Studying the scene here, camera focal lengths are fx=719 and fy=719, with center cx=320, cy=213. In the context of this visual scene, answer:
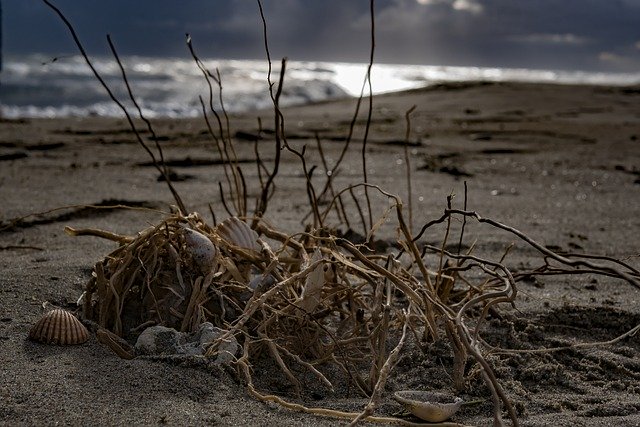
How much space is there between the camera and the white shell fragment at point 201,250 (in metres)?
1.92

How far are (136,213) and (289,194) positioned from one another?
989mm

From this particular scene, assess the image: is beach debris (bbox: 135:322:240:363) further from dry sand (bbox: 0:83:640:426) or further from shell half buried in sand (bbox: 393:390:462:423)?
shell half buried in sand (bbox: 393:390:462:423)

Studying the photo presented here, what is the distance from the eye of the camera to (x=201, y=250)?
6.29 feet

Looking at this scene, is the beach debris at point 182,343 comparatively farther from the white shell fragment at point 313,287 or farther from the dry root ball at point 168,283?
the white shell fragment at point 313,287

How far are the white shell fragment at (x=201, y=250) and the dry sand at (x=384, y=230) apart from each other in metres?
0.32

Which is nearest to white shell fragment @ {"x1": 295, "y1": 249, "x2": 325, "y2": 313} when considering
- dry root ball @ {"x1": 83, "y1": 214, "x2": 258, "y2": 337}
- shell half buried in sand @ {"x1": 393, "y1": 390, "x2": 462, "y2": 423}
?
dry root ball @ {"x1": 83, "y1": 214, "x2": 258, "y2": 337}

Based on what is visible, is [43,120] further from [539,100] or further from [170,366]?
[170,366]

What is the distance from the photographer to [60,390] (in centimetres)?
160

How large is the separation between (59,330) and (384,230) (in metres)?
2.08

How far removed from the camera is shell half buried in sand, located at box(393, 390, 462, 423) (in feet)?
5.01

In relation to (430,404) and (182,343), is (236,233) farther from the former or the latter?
(430,404)

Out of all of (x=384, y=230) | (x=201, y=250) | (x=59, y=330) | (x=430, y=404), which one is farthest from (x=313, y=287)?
(x=384, y=230)

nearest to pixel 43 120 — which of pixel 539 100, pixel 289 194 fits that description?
pixel 289 194

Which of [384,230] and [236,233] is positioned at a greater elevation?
[236,233]
